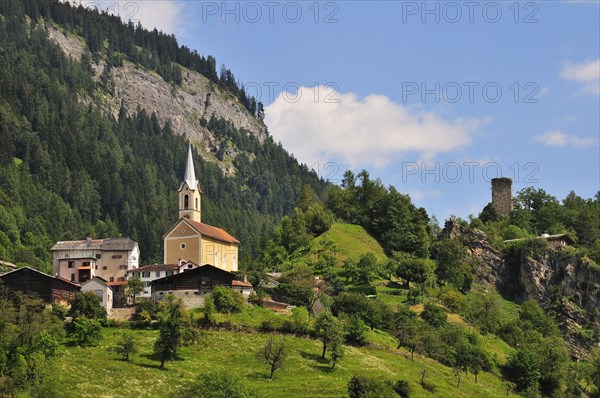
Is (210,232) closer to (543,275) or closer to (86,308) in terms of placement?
(86,308)

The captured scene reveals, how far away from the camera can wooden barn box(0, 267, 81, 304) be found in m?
90.2

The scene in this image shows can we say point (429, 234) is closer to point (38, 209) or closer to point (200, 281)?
point (200, 281)

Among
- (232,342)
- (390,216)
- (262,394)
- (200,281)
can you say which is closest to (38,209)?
(390,216)

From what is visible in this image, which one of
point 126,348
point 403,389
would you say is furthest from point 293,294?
point 126,348

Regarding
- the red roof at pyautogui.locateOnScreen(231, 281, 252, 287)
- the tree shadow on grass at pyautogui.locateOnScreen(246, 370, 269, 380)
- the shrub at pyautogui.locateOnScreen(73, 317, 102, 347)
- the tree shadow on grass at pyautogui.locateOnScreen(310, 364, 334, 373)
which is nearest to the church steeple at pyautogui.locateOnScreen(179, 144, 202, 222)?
the red roof at pyautogui.locateOnScreen(231, 281, 252, 287)

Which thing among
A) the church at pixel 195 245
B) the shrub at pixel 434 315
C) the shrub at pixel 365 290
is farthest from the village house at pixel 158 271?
the shrub at pixel 434 315

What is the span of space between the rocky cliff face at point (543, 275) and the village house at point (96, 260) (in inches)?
2138

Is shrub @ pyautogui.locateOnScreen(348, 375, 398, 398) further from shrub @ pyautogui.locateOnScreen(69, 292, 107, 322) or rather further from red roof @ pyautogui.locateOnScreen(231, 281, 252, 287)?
shrub @ pyautogui.locateOnScreen(69, 292, 107, 322)

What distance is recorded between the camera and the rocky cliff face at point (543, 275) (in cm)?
13525

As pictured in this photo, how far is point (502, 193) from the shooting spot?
6713 inches

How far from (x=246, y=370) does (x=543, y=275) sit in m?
73.0

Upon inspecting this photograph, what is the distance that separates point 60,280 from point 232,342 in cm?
1878

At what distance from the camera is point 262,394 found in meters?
72.9

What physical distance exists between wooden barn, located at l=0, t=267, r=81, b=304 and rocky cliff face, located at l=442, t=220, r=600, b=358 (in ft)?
224
